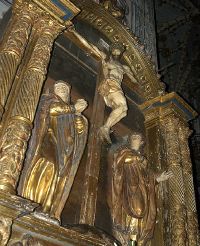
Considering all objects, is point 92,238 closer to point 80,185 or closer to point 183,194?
point 80,185

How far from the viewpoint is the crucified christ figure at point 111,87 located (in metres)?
5.09

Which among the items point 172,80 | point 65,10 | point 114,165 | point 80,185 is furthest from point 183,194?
point 172,80

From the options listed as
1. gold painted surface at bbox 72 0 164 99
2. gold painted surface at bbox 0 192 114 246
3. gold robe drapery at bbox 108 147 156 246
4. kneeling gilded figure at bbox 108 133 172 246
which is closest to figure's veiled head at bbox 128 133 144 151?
kneeling gilded figure at bbox 108 133 172 246

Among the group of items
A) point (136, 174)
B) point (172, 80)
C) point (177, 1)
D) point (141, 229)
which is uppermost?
point (177, 1)

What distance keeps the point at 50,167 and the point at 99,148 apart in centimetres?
111

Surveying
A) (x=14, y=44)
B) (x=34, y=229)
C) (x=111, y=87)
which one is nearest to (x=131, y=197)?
(x=34, y=229)

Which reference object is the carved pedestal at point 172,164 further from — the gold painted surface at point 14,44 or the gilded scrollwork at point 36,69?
the gold painted surface at point 14,44

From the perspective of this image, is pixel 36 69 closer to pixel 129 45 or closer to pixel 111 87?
pixel 111 87

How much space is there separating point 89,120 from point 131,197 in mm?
1249

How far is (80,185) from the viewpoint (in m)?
4.24

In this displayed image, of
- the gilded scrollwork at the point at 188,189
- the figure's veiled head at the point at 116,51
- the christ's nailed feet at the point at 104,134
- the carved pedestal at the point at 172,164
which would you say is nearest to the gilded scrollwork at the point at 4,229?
the christ's nailed feet at the point at 104,134

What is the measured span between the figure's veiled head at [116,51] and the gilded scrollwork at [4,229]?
12.7 ft

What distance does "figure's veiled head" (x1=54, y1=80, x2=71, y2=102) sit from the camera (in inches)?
174

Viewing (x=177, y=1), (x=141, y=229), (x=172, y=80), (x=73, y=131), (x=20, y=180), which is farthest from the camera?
(x=172, y=80)
